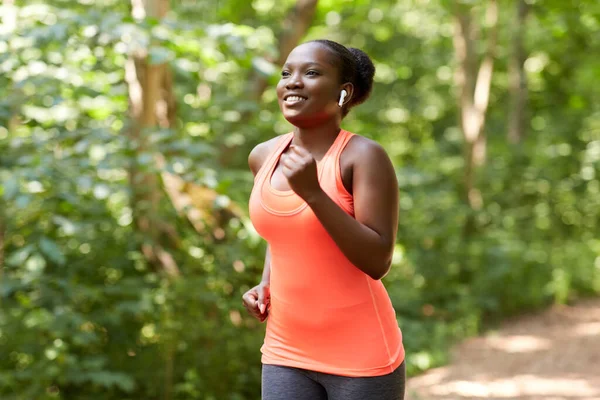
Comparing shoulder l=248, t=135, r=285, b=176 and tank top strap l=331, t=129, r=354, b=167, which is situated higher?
tank top strap l=331, t=129, r=354, b=167

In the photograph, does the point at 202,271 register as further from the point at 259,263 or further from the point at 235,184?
the point at 235,184

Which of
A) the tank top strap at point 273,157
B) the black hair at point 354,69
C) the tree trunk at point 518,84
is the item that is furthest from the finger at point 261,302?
the tree trunk at point 518,84

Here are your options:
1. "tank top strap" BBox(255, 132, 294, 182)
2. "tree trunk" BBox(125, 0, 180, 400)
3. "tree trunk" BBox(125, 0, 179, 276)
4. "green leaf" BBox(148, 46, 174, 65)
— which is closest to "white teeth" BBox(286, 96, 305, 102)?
"tank top strap" BBox(255, 132, 294, 182)

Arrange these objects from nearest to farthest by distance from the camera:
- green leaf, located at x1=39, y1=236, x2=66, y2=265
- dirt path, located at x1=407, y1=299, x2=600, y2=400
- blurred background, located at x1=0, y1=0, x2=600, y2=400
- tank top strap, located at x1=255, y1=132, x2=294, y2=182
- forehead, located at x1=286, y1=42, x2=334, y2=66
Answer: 1. forehead, located at x1=286, y1=42, x2=334, y2=66
2. tank top strap, located at x1=255, y1=132, x2=294, y2=182
3. green leaf, located at x1=39, y1=236, x2=66, y2=265
4. blurred background, located at x1=0, y1=0, x2=600, y2=400
5. dirt path, located at x1=407, y1=299, x2=600, y2=400

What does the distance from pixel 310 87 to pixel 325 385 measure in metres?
0.86

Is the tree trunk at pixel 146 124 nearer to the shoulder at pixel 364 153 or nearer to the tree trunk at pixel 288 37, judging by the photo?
the tree trunk at pixel 288 37

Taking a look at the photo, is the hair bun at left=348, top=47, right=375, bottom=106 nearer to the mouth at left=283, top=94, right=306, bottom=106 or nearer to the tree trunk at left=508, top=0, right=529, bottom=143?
the mouth at left=283, top=94, right=306, bottom=106

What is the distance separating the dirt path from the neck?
395 cm

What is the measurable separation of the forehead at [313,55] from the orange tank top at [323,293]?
8.4 inches

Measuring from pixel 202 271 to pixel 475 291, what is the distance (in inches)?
219

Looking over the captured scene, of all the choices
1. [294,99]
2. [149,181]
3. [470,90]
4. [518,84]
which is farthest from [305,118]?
[518,84]

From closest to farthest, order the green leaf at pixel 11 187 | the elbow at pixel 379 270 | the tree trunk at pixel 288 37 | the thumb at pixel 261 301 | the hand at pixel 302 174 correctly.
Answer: the hand at pixel 302 174
the elbow at pixel 379 270
the thumb at pixel 261 301
the green leaf at pixel 11 187
the tree trunk at pixel 288 37

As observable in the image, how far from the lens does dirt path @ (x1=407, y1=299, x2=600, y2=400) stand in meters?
6.58

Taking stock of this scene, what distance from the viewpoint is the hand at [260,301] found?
2352 millimetres
